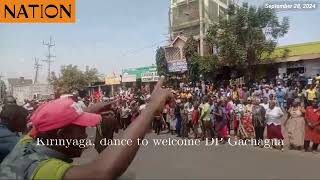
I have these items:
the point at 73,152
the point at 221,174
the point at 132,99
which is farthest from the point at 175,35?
the point at 73,152

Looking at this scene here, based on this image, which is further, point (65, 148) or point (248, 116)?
point (248, 116)

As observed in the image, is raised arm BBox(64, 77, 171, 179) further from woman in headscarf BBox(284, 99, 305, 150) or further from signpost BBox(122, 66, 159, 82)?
signpost BBox(122, 66, 159, 82)

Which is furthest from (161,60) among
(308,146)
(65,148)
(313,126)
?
(65,148)

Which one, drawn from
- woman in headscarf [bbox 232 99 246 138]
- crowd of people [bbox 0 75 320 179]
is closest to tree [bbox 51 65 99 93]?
crowd of people [bbox 0 75 320 179]

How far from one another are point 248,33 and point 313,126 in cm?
1310

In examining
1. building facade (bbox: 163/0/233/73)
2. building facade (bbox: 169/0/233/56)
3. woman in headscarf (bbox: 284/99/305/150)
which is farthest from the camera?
building facade (bbox: 169/0/233/56)

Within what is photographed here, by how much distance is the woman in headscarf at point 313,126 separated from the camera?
416 inches

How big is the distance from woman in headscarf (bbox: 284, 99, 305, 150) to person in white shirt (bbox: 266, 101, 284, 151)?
24cm

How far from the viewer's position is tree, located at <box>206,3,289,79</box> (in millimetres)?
22812

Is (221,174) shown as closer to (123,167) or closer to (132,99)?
(123,167)

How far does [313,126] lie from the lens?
34.7 feet

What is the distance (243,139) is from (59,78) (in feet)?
156

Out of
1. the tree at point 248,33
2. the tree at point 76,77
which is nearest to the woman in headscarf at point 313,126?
the tree at point 248,33

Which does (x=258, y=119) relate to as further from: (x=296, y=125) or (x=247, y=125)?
(x=296, y=125)
